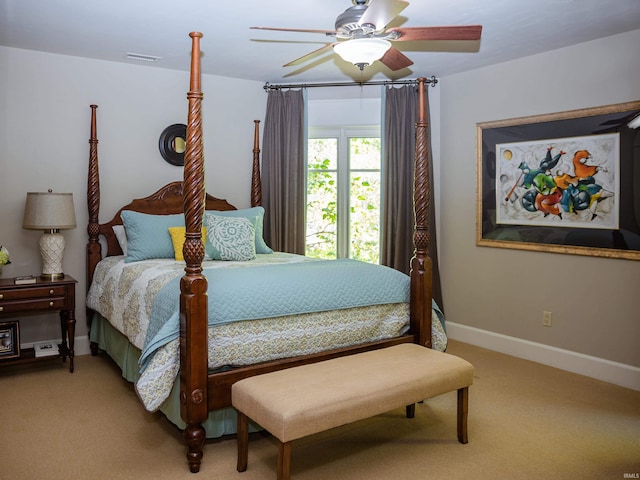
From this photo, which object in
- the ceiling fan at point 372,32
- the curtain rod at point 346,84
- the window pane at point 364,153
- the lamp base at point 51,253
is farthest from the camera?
the window pane at point 364,153

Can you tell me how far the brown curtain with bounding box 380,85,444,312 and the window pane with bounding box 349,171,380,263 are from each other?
24 cm

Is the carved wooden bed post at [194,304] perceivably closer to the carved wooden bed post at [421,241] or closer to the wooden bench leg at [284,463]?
the wooden bench leg at [284,463]

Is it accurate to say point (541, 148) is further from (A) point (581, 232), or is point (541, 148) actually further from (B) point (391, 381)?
(B) point (391, 381)

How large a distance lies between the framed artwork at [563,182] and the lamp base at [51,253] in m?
3.49

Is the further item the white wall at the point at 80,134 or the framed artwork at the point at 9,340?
the white wall at the point at 80,134

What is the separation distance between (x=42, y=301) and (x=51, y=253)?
390 mm

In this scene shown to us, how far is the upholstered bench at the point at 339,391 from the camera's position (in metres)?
2.24

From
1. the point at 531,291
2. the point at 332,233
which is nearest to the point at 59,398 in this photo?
the point at 332,233

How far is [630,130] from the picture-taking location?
3.78m

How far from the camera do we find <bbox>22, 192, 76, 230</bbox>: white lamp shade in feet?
13.0

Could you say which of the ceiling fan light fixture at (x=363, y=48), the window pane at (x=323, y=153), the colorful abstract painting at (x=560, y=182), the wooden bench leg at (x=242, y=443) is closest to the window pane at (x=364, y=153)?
the window pane at (x=323, y=153)

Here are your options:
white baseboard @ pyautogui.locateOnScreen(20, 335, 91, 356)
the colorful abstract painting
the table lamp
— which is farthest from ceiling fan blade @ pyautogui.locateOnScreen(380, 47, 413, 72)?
white baseboard @ pyautogui.locateOnScreen(20, 335, 91, 356)

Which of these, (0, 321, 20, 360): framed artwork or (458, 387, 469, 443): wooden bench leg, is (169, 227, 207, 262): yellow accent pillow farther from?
(458, 387, 469, 443): wooden bench leg

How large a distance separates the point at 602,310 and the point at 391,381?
7.38 feet
